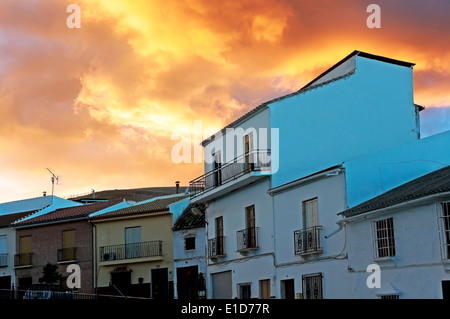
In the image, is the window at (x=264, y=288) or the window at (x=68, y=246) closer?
the window at (x=264, y=288)

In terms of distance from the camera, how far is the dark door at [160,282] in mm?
43875

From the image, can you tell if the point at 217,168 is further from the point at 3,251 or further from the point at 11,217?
the point at 11,217

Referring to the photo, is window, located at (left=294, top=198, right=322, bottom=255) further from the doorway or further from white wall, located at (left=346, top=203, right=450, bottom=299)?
white wall, located at (left=346, top=203, right=450, bottom=299)

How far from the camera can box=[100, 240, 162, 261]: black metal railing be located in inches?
1753

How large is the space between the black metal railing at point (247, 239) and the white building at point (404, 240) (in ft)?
23.9

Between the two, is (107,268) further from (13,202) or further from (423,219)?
(423,219)

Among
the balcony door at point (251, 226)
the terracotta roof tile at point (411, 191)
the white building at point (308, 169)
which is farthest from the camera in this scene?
the balcony door at point (251, 226)

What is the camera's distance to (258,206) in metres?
30.8

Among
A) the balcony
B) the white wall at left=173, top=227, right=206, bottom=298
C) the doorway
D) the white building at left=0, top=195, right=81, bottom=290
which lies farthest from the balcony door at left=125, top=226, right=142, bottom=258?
the balcony

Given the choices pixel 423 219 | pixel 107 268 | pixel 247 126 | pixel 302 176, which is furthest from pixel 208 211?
pixel 423 219

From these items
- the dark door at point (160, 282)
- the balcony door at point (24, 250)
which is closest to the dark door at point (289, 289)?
the dark door at point (160, 282)

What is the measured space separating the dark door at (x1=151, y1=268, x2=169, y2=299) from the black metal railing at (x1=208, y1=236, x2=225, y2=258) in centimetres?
961

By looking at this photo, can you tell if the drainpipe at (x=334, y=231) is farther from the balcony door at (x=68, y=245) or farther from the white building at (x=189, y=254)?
the balcony door at (x=68, y=245)

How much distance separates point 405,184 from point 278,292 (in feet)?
23.9
